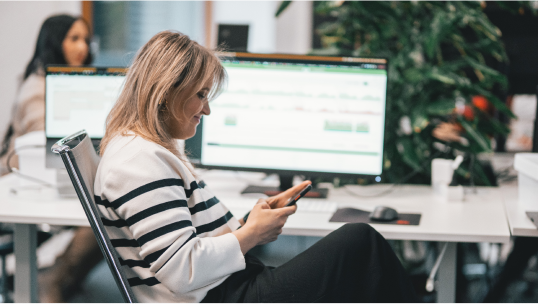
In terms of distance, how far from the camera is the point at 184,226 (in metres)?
0.94

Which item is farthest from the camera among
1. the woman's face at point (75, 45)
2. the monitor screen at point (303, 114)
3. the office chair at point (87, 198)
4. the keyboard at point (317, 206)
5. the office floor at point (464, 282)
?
the woman's face at point (75, 45)

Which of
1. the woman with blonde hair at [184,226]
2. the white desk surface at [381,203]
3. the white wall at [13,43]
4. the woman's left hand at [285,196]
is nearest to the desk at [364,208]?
the white desk surface at [381,203]

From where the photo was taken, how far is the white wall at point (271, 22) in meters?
3.79

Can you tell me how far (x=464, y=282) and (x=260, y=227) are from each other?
176 centimetres

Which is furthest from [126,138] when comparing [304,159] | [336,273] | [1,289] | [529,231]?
[1,289]

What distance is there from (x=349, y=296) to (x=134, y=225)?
Answer: 19.5 inches

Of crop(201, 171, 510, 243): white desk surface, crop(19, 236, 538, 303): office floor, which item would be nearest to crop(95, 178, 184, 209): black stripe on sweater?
crop(201, 171, 510, 243): white desk surface

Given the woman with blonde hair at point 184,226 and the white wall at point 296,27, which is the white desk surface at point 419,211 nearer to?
the woman with blonde hair at point 184,226

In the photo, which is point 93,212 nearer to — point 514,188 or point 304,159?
point 304,159

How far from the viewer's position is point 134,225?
3.03ft

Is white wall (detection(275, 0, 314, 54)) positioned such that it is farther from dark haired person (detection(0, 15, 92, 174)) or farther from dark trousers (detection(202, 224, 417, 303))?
dark trousers (detection(202, 224, 417, 303))

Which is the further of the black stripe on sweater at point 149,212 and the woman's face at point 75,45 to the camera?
the woman's face at point 75,45

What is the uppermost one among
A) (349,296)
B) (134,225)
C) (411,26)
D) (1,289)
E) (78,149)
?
(411,26)

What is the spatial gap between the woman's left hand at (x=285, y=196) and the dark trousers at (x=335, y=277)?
163 mm
